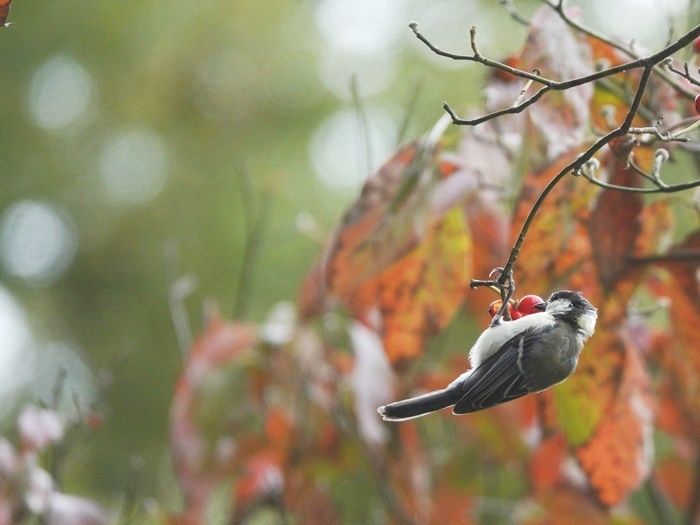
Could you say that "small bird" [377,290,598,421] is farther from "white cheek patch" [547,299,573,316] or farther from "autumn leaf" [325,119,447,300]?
"autumn leaf" [325,119,447,300]

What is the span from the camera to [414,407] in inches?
25.7

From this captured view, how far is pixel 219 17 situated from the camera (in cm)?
401

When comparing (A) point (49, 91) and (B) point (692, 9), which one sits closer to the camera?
(B) point (692, 9)

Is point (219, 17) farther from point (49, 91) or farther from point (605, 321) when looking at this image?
point (605, 321)

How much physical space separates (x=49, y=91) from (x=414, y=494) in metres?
2.96

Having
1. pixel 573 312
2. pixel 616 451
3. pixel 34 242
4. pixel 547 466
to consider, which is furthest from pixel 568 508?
pixel 34 242

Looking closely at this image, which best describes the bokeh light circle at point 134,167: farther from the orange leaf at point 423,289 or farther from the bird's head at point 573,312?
the bird's head at point 573,312

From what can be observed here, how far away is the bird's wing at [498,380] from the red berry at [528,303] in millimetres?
21

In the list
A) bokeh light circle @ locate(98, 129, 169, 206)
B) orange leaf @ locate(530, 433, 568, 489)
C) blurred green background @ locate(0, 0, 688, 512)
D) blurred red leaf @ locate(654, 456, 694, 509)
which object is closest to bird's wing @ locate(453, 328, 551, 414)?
orange leaf @ locate(530, 433, 568, 489)

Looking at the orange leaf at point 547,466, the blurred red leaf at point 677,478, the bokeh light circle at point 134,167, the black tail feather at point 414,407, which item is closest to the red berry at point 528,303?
the black tail feather at point 414,407

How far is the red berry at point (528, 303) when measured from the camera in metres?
0.75

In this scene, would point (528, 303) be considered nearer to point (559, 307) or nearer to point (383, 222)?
point (559, 307)

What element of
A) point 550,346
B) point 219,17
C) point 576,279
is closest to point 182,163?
point 219,17

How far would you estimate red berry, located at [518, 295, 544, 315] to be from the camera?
749mm
